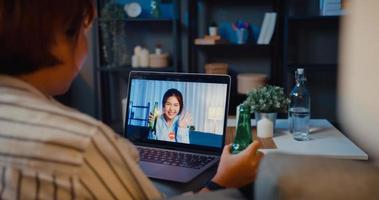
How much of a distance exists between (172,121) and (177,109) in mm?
47

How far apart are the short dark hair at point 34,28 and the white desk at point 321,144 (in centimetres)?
89

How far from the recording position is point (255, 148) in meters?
0.93

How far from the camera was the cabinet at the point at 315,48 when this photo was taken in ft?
11.8

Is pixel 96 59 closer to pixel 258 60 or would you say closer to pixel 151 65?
pixel 151 65

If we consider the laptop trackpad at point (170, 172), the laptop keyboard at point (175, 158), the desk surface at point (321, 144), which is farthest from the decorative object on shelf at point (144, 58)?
the laptop trackpad at point (170, 172)

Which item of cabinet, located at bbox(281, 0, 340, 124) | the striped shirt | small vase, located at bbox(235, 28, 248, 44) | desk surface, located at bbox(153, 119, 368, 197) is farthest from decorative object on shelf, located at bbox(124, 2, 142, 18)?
the striped shirt

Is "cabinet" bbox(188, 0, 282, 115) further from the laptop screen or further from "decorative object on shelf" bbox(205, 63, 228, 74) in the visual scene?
the laptop screen

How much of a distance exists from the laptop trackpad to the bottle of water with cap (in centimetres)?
67

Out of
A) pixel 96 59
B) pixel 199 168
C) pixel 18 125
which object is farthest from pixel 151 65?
pixel 18 125

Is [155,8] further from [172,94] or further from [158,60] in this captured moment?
[172,94]

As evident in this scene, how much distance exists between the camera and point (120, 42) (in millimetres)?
3750

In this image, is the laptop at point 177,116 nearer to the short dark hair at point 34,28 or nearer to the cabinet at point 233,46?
the short dark hair at point 34,28

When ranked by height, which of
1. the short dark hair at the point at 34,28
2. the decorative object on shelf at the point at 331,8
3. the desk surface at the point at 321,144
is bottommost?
the desk surface at the point at 321,144

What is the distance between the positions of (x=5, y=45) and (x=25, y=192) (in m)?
0.24
